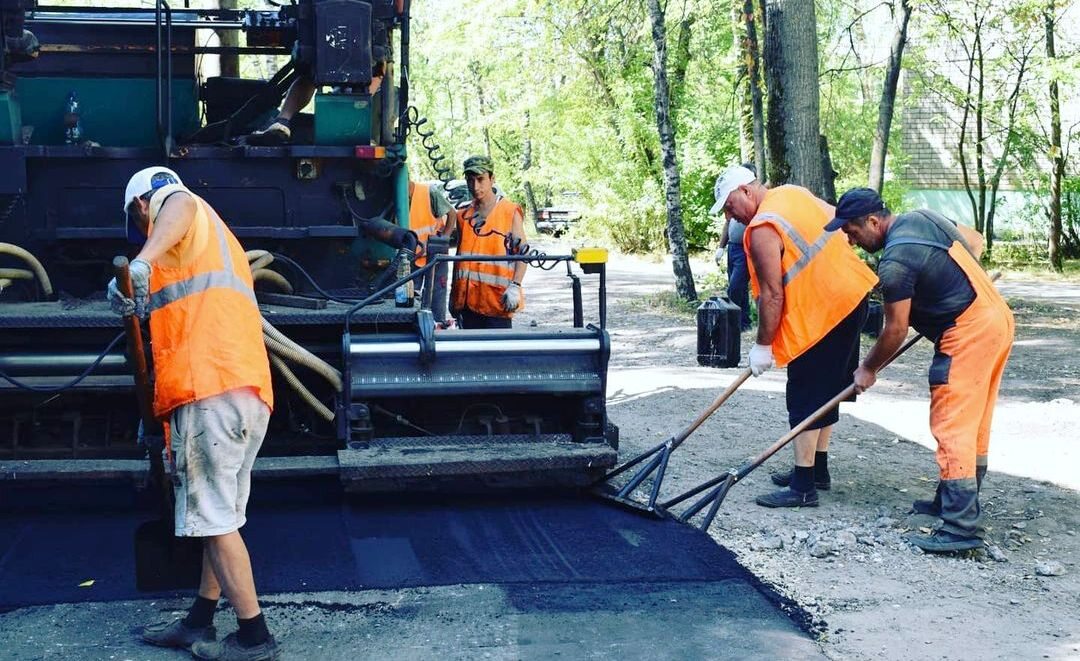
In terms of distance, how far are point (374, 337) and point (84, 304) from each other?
1375 millimetres

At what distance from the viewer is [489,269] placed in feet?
23.9

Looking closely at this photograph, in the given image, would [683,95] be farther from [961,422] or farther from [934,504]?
[961,422]

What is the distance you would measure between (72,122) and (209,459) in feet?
9.37

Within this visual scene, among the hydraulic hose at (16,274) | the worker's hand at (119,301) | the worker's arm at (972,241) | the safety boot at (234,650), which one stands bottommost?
the safety boot at (234,650)

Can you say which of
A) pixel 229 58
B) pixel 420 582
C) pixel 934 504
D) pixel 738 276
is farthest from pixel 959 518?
pixel 738 276

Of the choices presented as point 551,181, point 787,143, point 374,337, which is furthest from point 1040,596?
point 551,181

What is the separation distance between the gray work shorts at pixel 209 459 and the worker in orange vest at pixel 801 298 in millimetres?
2585

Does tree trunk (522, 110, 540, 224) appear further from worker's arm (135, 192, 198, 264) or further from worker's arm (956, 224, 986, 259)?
worker's arm (135, 192, 198, 264)

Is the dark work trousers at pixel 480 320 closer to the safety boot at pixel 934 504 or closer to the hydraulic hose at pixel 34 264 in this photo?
the hydraulic hose at pixel 34 264

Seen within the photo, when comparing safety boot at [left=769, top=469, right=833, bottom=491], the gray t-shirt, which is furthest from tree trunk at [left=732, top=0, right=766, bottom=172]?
the gray t-shirt

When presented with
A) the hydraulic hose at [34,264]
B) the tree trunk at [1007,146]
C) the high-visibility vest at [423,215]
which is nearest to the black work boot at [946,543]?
the hydraulic hose at [34,264]

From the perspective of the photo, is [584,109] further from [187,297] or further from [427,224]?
[187,297]

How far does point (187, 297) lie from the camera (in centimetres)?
411

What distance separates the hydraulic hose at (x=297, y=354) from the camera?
5.63m
